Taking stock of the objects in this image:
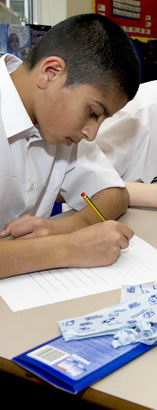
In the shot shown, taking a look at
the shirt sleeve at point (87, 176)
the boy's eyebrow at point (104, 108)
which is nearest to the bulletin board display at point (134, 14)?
the shirt sleeve at point (87, 176)

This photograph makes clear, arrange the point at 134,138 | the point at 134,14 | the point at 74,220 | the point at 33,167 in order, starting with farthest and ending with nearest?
1. the point at 134,14
2. the point at 134,138
3. the point at 33,167
4. the point at 74,220

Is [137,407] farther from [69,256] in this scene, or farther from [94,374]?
[69,256]

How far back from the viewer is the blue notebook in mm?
529

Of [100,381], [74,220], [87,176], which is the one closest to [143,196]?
[87,176]

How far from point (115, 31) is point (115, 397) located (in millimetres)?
782

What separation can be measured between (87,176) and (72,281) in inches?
20.3

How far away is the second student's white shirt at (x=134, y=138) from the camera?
1598mm

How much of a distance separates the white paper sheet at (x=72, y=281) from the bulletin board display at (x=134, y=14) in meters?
3.00

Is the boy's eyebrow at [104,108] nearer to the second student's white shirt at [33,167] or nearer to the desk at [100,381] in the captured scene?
the second student's white shirt at [33,167]

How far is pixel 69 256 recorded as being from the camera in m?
0.88

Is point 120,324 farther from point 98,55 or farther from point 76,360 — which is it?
point 98,55

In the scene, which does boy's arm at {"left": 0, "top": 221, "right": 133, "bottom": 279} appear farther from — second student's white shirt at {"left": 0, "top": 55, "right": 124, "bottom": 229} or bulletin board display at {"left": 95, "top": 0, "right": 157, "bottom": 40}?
bulletin board display at {"left": 95, "top": 0, "right": 157, "bottom": 40}

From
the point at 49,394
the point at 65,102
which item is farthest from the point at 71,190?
the point at 49,394

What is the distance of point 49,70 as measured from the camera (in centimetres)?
105
